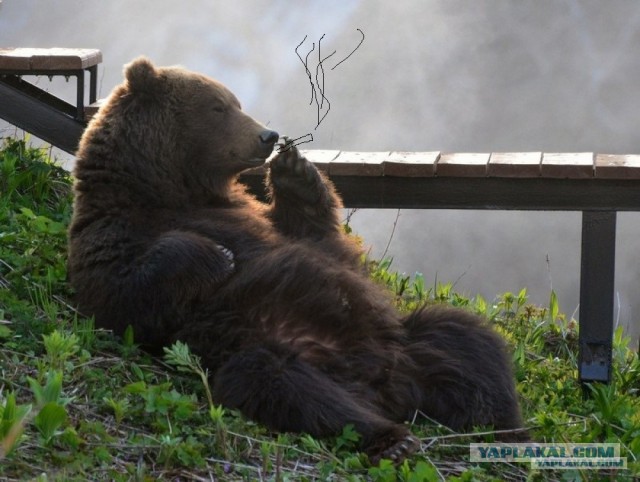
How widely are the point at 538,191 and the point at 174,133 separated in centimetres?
199

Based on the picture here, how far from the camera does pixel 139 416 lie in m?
3.72

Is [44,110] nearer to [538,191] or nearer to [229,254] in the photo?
[229,254]

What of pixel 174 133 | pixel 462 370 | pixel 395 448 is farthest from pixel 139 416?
pixel 174 133

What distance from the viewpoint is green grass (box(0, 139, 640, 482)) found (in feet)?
10.8

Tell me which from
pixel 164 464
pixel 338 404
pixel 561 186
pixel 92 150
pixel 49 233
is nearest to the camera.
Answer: pixel 164 464

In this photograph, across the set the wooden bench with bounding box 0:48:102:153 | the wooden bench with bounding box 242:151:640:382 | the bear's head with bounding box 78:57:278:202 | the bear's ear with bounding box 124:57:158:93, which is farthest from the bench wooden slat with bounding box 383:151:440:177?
the wooden bench with bounding box 0:48:102:153

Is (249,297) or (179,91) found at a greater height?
(179,91)

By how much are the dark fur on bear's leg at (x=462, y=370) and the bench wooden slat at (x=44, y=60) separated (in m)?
2.71

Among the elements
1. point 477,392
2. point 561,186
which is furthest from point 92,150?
point 561,186

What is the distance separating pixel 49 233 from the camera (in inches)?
205

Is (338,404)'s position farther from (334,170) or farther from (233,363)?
(334,170)

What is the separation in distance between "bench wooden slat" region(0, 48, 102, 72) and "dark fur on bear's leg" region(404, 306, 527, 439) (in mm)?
2707

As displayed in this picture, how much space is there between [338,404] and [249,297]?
2.15 ft

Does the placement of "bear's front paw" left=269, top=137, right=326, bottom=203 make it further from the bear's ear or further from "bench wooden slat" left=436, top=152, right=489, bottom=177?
"bench wooden slat" left=436, top=152, right=489, bottom=177
